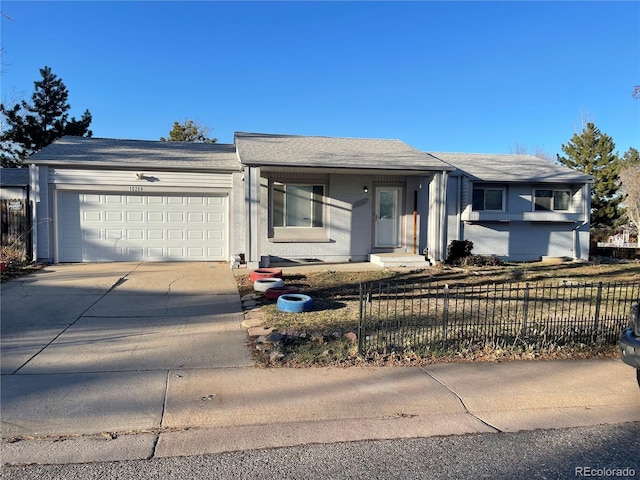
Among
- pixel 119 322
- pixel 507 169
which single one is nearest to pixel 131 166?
pixel 119 322

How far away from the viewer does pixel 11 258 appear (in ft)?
41.8

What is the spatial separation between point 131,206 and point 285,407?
37.1 ft

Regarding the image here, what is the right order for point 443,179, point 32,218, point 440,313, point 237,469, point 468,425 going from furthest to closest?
1. point 443,179
2. point 32,218
3. point 440,313
4. point 468,425
5. point 237,469

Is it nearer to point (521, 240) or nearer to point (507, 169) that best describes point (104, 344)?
point (521, 240)

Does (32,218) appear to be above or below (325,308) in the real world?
above

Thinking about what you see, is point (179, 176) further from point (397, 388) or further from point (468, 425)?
point (468, 425)

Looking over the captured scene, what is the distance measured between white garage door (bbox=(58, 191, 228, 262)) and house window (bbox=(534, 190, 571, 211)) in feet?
37.6

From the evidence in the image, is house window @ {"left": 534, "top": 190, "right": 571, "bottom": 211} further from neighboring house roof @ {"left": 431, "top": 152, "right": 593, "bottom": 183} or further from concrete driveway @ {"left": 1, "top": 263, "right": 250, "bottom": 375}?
concrete driveway @ {"left": 1, "top": 263, "right": 250, "bottom": 375}

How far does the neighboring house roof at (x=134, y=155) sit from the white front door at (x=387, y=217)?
4.95m

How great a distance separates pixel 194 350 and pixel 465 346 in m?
3.66

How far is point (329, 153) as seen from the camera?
14672 mm

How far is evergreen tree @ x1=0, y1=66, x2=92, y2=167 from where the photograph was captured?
28.4m

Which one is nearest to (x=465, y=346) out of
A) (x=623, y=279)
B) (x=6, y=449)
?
(x=6, y=449)
